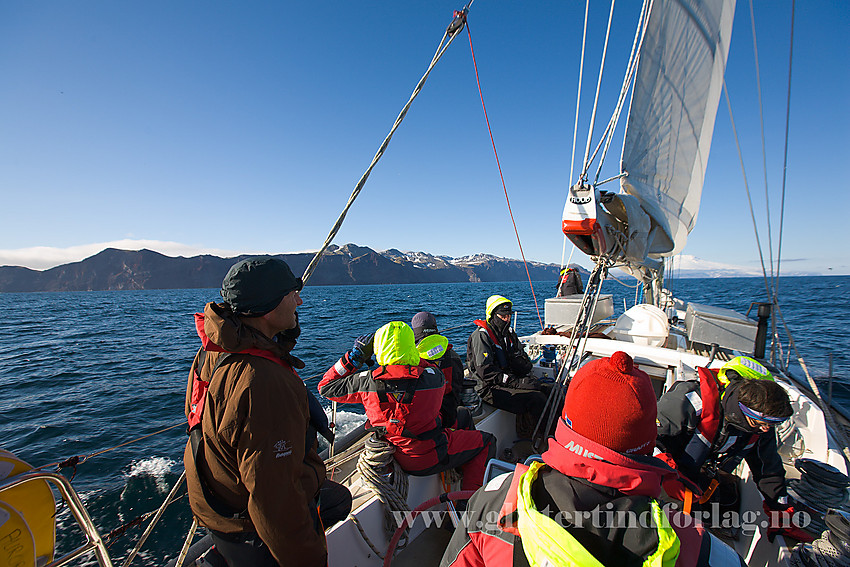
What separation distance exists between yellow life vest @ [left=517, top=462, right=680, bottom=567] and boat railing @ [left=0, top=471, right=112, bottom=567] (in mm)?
1521

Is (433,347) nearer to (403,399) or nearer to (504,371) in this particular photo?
(403,399)

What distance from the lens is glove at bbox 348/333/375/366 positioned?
2871 millimetres

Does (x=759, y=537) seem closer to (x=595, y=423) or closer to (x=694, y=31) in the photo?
(x=595, y=423)

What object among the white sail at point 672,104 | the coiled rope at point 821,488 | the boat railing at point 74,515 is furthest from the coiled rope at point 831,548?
the white sail at point 672,104

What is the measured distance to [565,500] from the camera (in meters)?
0.99

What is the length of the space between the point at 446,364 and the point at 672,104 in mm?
4921

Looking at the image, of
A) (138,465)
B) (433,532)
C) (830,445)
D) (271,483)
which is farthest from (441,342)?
(138,465)

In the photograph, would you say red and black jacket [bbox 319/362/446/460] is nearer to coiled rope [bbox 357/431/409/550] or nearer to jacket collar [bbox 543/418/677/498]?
coiled rope [bbox 357/431/409/550]

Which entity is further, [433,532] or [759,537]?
[433,532]

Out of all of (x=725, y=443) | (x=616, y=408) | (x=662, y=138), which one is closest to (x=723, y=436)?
(x=725, y=443)

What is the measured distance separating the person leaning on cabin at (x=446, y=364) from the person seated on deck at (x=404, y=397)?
0.44 metres

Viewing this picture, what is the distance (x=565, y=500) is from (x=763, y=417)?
199 centimetres

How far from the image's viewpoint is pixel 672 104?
16.9 feet

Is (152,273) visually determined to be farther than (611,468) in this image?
Yes
